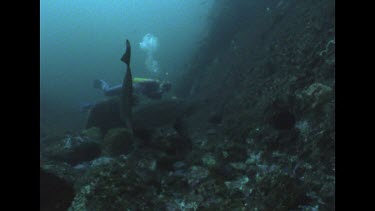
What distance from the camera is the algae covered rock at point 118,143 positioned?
6.34m

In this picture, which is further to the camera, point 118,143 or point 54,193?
point 118,143

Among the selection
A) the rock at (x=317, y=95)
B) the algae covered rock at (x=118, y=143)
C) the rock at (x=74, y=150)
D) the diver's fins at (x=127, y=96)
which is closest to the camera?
the rock at (x=317, y=95)

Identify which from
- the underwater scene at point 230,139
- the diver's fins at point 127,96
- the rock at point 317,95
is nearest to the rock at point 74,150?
the underwater scene at point 230,139

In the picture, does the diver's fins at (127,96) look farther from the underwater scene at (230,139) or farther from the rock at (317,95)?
the rock at (317,95)

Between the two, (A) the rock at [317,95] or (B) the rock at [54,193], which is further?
(A) the rock at [317,95]

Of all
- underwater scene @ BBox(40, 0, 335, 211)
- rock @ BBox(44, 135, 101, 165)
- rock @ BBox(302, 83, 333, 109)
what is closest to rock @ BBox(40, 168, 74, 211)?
underwater scene @ BBox(40, 0, 335, 211)

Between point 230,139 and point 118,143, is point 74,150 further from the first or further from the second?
point 230,139

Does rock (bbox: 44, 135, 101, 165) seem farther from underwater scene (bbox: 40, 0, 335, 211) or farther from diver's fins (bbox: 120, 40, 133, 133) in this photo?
diver's fins (bbox: 120, 40, 133, 133)

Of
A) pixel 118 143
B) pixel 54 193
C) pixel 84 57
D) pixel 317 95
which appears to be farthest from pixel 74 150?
pixel 84 57

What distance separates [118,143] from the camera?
6410 mm

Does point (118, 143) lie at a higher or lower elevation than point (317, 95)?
lower

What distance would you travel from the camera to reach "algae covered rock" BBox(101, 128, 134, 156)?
6336 mm

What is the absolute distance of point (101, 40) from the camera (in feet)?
218
